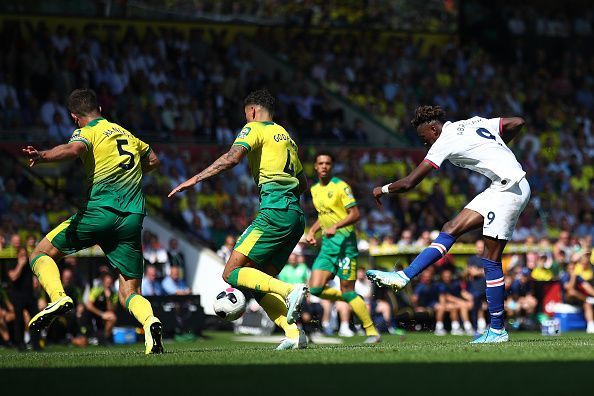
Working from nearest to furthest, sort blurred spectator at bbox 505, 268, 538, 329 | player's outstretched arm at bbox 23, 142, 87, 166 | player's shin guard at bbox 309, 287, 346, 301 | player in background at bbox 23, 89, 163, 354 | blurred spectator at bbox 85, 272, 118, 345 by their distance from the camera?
player's outstretched arm at bbox 23, 142, 87, 166 < player in background at bbox 23, 89, 163, 354 < player's shin guard at bbox 309, 287, 346, 301 < blurred spectator at bbox 85, 272, 118, 345 < blurred spectator at bbox 505, 268, 538, 329

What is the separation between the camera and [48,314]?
10.4m

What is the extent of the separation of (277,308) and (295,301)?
88cm

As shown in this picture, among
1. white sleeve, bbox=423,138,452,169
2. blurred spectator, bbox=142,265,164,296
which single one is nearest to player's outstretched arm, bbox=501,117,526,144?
→ white sleeve, bbox=423,138,452,169

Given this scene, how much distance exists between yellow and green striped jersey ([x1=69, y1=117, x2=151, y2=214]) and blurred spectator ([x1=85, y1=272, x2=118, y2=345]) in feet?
30.0

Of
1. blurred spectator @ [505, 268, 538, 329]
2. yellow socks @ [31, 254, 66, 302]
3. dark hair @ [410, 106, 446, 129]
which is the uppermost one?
dark hair @ [410, 106, 446, 129]

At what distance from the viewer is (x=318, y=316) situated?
21797 millimetres

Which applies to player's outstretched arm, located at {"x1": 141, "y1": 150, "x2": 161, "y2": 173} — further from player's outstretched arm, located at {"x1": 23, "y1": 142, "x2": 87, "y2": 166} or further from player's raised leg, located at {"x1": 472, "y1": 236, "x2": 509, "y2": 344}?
player's raised leg, located at {"x1": 472, "y1": 236, "x2": 509, "y2": 344}

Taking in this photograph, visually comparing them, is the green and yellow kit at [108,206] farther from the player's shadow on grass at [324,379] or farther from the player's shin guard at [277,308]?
the player's shadow on grass at [324,379]

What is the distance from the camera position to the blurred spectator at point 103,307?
20.0 metres

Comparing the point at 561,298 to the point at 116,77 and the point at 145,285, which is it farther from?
the point at 116,77

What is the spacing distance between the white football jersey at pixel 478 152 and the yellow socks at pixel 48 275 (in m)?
3.65

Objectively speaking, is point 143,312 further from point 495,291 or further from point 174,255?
point 174,255

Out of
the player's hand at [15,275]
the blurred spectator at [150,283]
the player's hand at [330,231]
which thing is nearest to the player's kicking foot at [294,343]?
the player's hand at [330,231]

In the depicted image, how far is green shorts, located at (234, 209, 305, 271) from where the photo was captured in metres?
11.0
